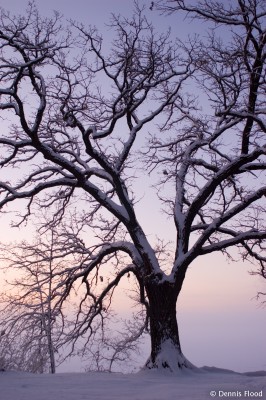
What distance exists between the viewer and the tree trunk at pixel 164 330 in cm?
1080

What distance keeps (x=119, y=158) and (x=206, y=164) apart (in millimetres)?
2662

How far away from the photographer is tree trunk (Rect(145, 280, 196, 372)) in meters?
10.8

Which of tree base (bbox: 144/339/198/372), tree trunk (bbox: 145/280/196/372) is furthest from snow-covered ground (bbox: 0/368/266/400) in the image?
tree trunk (bbox: 145/280/196/372)

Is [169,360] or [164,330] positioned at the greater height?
[164,330]

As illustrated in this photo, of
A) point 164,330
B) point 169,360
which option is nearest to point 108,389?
point 169,360

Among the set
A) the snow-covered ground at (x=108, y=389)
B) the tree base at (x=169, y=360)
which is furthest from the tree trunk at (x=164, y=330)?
the snow-covered ground at (x=108, y=389)

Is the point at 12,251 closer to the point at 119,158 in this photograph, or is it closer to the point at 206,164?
the point at 119,158

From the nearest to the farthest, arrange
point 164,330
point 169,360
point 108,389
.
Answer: point 108,389
point 169,360
point 164,330

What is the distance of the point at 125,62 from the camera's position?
1265 cm

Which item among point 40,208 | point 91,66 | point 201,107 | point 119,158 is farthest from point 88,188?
point 201,107

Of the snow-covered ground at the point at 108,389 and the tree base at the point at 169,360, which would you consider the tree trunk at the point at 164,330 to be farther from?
the snow-covered ground at the point at 108,389

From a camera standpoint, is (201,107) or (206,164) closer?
(206,164)

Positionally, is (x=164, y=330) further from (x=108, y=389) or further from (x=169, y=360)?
(x=108, y=389)

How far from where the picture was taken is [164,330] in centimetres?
1127
